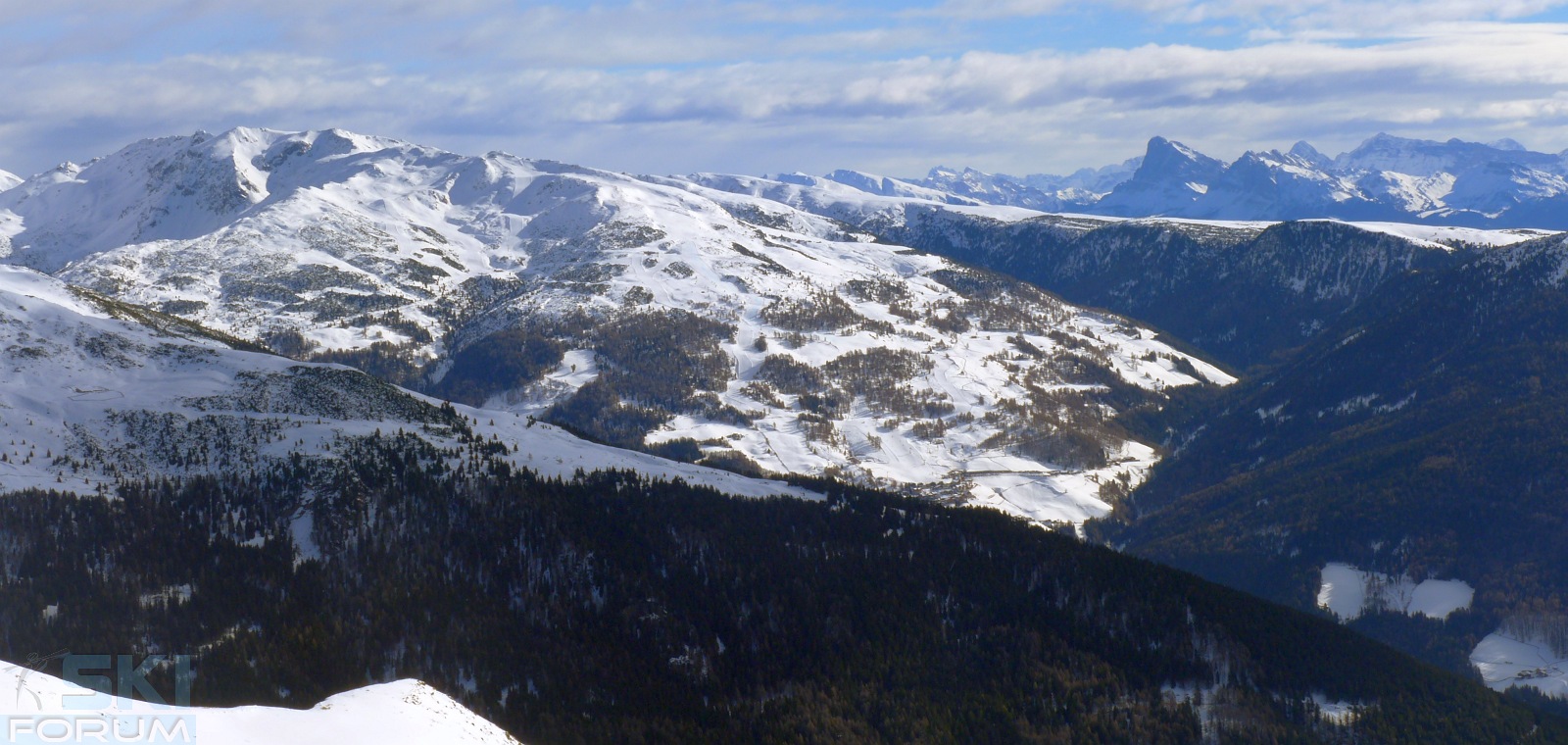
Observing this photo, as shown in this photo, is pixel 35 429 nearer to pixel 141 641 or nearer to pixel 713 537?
pixel 141 641

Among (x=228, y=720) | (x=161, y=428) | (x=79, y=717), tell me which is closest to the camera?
(x=79, y=717)

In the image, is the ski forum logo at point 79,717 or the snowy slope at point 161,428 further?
the snowy slope at point 161,428

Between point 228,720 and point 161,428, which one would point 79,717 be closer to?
point 228,720

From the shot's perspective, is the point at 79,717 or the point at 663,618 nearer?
the point at 79,717

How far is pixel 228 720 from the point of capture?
3413 inches

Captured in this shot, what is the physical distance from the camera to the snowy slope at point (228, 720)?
79.4 m

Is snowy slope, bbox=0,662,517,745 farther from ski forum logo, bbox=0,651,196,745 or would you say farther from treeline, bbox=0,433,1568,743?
treeline, bbox=0,433,1568,743

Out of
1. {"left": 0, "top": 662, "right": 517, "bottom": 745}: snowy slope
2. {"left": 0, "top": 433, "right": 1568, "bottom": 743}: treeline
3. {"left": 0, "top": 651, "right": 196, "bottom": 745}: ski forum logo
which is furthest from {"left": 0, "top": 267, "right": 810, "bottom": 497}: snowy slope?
{"left": 0, "top": 651, "right": 196, "bottom": 745}: ski forum logo

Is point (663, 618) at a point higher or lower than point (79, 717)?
lower

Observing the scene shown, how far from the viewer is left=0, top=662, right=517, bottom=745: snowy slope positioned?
7938 cm

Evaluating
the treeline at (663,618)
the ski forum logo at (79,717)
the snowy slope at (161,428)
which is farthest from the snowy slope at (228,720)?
the snowy slope at (161,428)

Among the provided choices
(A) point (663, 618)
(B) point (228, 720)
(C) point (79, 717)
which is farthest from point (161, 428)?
(C) point (79, 717)

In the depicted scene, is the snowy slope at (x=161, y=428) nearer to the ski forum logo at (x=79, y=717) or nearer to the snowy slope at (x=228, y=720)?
the snowy slope at (x=228, y=720)

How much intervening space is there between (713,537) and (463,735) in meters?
73.4
